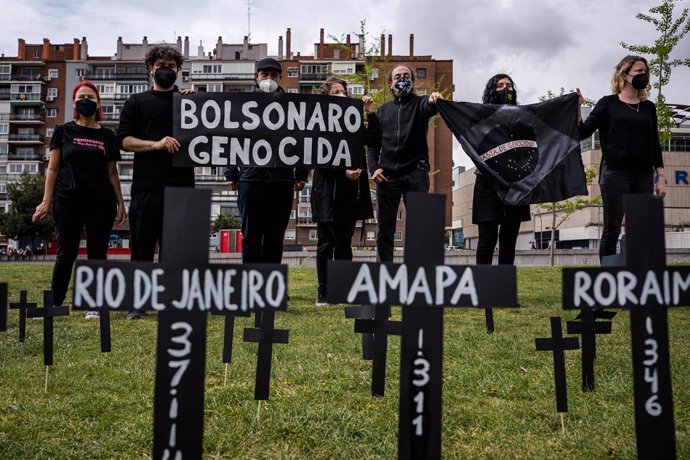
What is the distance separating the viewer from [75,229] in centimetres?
592

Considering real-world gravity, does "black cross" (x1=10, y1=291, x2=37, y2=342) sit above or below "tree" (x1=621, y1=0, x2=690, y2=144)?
below

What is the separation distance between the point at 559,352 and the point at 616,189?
3.08 metres

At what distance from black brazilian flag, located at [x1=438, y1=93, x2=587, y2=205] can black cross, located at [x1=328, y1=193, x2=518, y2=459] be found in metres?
3.37

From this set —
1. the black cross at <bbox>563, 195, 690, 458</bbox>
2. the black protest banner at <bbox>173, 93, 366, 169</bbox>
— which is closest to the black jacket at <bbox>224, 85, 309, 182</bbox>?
the black protest banner at <bbox>173, 93, 366, 169</bbox>

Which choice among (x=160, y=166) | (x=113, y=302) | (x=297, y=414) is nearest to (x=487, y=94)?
(x=160, y=166)

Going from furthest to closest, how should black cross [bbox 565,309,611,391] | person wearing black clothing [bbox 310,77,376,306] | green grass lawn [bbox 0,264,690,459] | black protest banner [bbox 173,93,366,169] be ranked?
person wearing black clothing [bbox 310,77,376,306]
black protest banner [bbox 173,93,366,169]
black cross [bbox 565,309,611,391]
green grass lawn [bbox 0,264,690,459]

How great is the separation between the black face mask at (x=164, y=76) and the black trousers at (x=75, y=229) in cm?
142

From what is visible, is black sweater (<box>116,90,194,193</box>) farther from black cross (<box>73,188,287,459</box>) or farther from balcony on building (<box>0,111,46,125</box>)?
balcony on building (<box>0,111,46,125</box>)

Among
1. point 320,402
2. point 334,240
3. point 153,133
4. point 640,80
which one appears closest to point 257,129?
point 153,133

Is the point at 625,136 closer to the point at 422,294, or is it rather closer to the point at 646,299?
the point at 646,299

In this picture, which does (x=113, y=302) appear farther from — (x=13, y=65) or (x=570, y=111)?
(x=13, y=65)

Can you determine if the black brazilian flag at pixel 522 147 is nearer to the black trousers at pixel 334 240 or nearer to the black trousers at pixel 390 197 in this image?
the black trousers at pixel 390 197

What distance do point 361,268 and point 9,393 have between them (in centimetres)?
254

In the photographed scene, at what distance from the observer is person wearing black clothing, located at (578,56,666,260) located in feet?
18.5
